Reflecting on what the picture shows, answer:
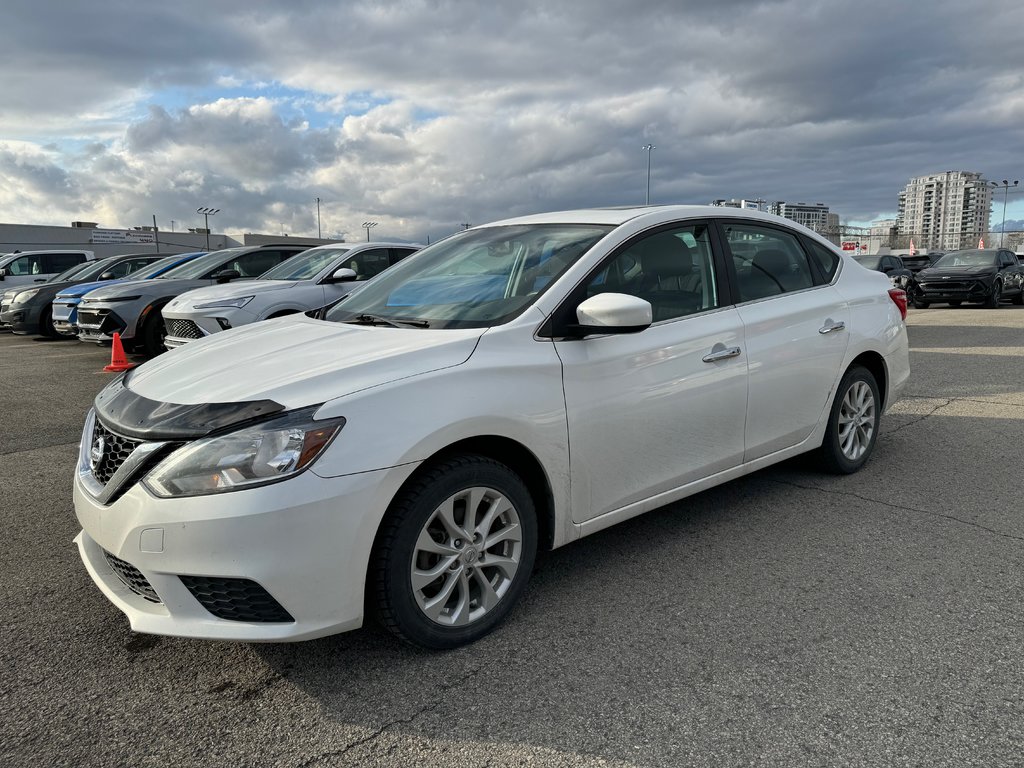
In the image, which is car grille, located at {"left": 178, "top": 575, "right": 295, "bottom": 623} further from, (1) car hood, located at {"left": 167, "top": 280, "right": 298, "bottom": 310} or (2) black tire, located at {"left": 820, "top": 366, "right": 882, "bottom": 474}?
(1) car hood, located at {"left": 167, "top": 280, "right": 298, "bottom": 310}

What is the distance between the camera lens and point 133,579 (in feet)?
8.59

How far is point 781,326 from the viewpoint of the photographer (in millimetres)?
4062

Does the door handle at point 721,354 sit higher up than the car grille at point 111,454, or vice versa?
the door handle at point 721,354

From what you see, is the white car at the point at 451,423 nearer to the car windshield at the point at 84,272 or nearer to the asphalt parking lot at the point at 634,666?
the asphalt parking lot at the point at 634,666

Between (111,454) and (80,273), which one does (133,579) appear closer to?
(111,454)

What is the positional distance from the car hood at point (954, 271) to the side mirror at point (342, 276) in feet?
53.3

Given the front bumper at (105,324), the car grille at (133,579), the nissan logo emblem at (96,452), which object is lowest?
the car grille at (133,579)

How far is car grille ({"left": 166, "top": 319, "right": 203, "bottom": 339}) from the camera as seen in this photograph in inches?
336

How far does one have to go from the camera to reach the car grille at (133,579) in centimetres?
257

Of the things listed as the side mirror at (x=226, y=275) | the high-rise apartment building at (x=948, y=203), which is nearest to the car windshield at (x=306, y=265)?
the side mirror at (x=226, y=275)

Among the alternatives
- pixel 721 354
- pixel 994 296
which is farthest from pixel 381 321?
pixel 994 296

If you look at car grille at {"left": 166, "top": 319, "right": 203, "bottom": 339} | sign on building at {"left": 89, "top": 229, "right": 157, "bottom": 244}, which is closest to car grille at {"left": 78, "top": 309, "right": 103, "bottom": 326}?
car grille at {"left": 166, "top": 319, "right": 203, "bottom": 339}

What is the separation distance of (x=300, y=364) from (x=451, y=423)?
0.64 m

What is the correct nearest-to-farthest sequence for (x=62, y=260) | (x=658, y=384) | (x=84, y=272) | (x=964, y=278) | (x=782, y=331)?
(x=658, y=384)
(x=782, y=331)
(x=84, y=272)
(x=964, y=278)
(x=62, y=260)
